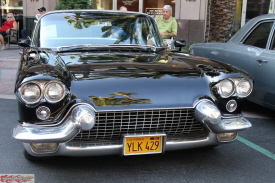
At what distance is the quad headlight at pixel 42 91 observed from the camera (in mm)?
2754

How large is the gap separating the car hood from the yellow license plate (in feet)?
0.84

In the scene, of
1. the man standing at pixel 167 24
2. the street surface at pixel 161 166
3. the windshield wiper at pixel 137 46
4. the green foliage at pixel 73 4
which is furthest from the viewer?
the green foliage at pixel 73 4

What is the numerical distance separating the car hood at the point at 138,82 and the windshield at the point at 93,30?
641mm

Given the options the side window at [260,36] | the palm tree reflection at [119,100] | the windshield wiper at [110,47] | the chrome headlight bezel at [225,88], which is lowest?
the palm tree reflection at [119,100]

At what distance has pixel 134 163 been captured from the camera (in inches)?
131

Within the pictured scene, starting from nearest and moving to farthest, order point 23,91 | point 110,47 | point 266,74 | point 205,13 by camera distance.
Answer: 1. point 23,91
2. point 110,47
3. point 266,74
4. point 205,13

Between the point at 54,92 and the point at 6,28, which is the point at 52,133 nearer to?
the point at 54,92

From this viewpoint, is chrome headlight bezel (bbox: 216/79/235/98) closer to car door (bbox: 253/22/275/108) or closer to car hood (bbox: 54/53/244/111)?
car hood (bbox: 54/53/244/111)

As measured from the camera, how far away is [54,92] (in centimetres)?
278

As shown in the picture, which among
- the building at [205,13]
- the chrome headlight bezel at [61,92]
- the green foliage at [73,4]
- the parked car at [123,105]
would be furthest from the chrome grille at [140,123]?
the building at [205,13]

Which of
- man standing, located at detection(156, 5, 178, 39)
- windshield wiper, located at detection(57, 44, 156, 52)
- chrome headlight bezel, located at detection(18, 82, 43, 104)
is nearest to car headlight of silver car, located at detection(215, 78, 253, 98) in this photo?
windshield wiper, located at detection(57, 44, 156, 52)

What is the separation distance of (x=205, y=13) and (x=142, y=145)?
9.93 m

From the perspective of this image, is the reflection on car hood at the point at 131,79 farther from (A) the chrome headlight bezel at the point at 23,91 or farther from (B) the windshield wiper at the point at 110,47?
(B) the windshield wiper at the point at 110,47

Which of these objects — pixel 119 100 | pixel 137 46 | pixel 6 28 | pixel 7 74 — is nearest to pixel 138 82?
pixel 119 100
